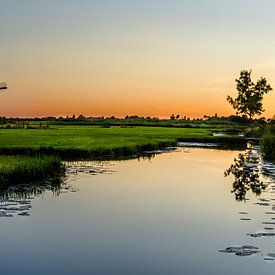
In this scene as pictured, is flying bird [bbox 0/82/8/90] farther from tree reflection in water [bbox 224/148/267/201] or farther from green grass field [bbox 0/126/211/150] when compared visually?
tree reflection in water [bbox 224/148/267/201]

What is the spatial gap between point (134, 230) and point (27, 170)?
10261 mm

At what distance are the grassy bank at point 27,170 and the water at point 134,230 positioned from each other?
1.51 metres

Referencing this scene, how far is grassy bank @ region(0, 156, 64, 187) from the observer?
2130 cm

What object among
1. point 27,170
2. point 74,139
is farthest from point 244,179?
point 74,139

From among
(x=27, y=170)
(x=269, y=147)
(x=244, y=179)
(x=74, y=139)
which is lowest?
(x=244, y=179)

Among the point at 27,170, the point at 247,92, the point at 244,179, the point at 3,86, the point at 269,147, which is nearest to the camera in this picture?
the point at 27,170

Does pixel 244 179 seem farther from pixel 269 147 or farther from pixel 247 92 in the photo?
pixel 247 92

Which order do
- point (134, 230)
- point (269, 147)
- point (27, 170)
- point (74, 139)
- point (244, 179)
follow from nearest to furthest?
point (134, 230), point (27, 170), point (244, 179), point (269, 147), point (74, 139)

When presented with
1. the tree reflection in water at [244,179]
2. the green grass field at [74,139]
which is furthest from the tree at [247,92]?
the tree reflection in water at [244,179]

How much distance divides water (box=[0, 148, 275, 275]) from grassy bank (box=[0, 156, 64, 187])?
1.51 meters

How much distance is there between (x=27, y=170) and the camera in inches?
895

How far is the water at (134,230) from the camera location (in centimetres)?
1102

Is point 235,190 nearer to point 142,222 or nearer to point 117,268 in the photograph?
point 142,222

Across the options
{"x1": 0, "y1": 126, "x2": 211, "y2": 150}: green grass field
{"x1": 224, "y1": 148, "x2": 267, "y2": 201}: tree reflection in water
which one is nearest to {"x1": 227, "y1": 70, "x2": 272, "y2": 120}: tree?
{"x1": 0, "y1": 126, "x2": 211, "y2": 150}: green grass field
